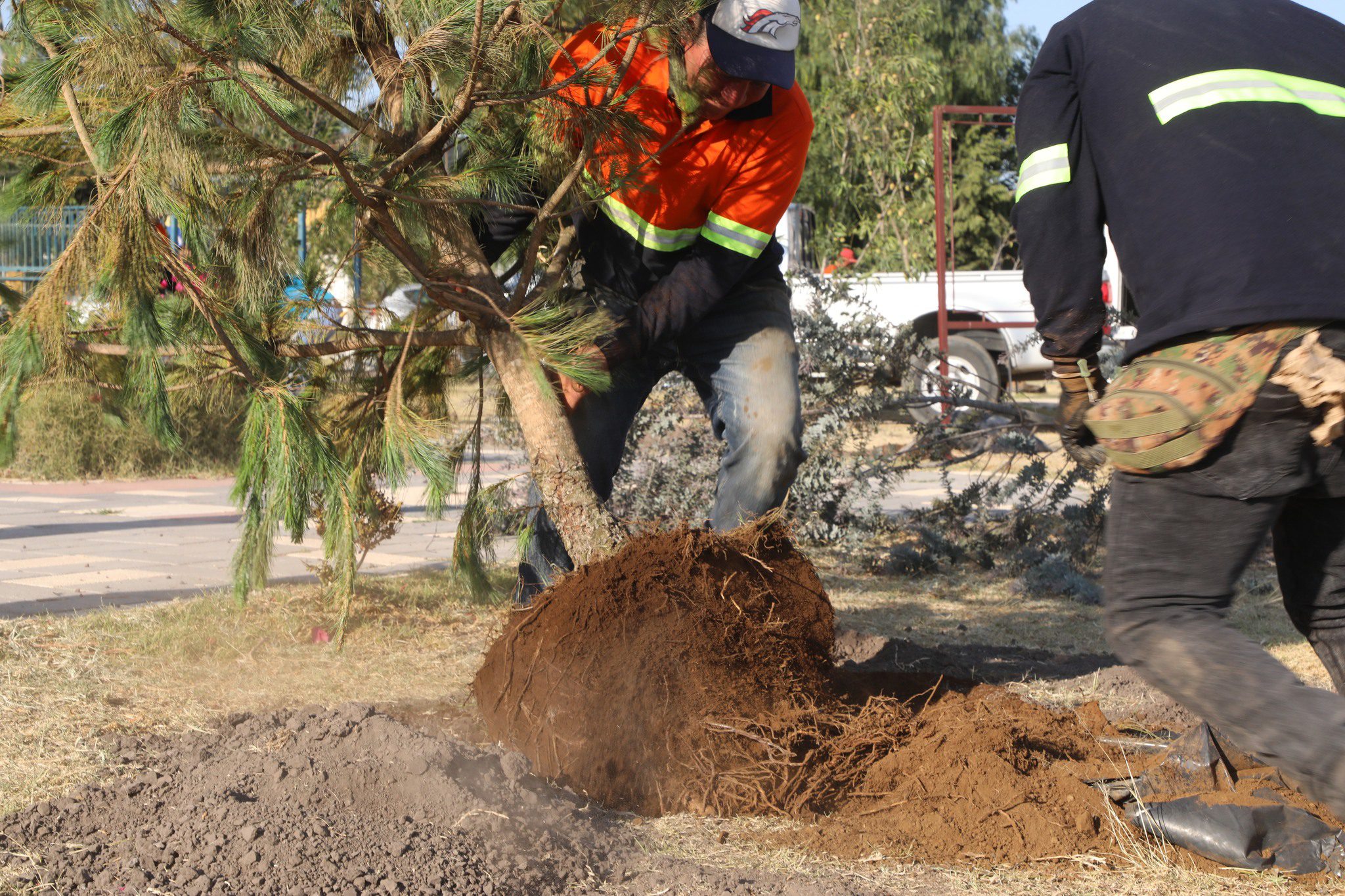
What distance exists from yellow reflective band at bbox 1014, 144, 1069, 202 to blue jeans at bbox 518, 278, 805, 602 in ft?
3.50

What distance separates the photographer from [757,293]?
10.6 feet

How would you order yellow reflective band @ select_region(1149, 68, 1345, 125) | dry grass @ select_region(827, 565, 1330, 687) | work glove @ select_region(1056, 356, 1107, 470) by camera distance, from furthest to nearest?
1. dry grass @ select_region(827, 565, 1330, 687)
2. work glove @ select_region(1056, 356, 1107, 470)
3. yellow reflective band @ select_region(1149, 68, 1345, 125)

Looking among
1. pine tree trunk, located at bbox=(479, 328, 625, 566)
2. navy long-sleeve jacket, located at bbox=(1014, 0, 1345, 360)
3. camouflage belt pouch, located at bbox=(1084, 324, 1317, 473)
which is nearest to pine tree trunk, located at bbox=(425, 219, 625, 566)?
pine tree trunk, located at bbox=(479, 328, 625, 566)

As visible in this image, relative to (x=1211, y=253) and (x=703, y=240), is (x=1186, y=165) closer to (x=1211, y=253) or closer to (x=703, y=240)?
(x=1211, y=253)

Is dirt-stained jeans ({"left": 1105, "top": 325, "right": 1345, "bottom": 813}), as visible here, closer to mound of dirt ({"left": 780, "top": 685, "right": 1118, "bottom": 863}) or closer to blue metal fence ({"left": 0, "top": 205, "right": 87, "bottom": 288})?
mound of dirt ({"left": 780, "top": 685, "right": 1118, "bottom": 863})

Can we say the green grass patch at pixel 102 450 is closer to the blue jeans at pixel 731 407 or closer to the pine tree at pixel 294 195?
the pine tree at pixel 294 195

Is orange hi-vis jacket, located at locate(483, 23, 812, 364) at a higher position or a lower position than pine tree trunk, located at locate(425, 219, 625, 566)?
higher

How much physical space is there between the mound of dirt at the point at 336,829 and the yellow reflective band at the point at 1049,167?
1338 mm

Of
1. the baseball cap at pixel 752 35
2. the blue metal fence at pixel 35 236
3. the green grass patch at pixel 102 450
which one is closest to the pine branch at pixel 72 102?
the blue metal fence at pixel 35 236

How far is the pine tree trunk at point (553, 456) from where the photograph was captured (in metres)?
2.91

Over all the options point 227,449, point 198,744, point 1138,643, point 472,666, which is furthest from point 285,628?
point 227,449

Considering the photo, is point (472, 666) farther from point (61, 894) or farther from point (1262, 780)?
point (1262, 780)

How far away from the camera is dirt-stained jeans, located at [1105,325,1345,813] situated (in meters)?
1.78

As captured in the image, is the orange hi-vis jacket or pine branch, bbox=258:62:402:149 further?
the orange hi-vis jacket
